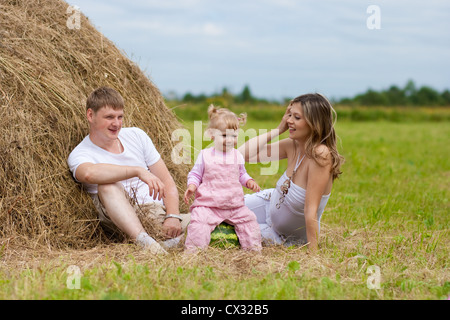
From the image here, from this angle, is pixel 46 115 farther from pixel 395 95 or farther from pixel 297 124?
pixel 395 95

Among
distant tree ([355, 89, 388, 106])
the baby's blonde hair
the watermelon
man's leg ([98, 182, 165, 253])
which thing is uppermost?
distant tree ([355, 89, 388, 106])

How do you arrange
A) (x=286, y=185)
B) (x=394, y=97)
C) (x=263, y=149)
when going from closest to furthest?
1. (x=286, y=185)
2. (x=263, y=149)
3. (x=394, y=97)

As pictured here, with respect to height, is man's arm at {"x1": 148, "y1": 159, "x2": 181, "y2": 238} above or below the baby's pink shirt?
below

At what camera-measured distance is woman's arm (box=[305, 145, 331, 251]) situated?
484 cm

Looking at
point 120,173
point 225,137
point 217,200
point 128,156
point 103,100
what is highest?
point 103,100

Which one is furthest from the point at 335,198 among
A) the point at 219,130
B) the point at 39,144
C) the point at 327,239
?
the point at 39,144

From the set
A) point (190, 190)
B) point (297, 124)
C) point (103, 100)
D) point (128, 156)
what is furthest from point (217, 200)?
point (103, 100)

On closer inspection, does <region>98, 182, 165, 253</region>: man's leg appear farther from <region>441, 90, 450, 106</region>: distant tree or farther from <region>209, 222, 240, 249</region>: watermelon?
<region>441, 90, 450, 106</region>: distant tree

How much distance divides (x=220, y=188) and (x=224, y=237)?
1.41 feet

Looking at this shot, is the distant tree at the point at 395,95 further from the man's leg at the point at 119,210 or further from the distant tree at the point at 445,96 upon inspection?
the man's leg at the point at 119,210

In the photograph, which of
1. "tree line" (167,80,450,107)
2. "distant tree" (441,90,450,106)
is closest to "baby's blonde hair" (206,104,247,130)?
"tree line" (167,80,450,107)

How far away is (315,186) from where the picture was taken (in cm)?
484

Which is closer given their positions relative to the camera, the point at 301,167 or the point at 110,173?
the point at 110,173

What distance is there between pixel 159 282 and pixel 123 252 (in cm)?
95
